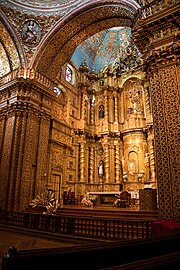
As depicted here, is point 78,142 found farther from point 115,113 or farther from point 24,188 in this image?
point 24,188

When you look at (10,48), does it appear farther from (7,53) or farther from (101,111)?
(101,111)

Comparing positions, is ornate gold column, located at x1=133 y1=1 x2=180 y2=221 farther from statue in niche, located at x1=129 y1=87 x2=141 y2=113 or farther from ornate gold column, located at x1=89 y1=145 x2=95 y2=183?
ornate gold column, located at x1=89 y1=145 x2=95 y2=183

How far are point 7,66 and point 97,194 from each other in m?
9.15

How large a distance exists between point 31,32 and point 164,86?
328 inches

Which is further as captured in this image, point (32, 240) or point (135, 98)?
Answer: point (135, 98)

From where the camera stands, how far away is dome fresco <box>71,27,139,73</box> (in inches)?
752

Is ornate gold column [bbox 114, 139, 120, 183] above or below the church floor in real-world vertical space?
above

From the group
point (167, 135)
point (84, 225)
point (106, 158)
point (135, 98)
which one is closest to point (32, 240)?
point (84, 225)

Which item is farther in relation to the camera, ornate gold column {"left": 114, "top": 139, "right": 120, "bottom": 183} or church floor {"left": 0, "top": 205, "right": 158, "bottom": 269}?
ornate gold column {"left": 114, "top": 139, "right": 120, "bottom": 183}

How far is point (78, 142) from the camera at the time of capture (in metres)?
17.3

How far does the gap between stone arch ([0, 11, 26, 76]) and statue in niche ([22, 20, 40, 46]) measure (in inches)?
18.6

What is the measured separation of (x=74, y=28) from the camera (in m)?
11.2

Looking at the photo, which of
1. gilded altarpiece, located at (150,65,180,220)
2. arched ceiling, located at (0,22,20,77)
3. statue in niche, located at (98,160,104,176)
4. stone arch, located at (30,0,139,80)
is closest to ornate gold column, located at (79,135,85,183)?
statue in niche, located at (98,160,104,176)

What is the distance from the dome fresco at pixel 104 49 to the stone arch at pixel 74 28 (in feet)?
22.5
